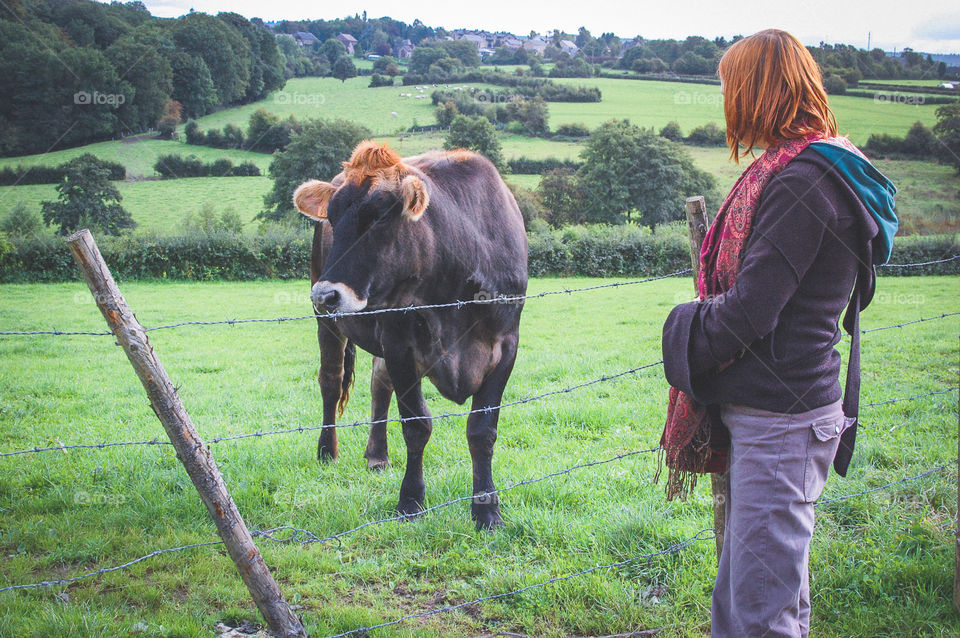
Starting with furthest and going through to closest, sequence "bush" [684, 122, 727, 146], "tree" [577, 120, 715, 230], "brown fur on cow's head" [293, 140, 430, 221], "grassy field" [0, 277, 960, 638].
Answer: "bush" [684, 122, 727, 146] < "tree" [577, 120, 715, 230] < "brown fur on cow's head" [293, 140, 430, 221] < "grassy field" [0, 277, 960, 638]

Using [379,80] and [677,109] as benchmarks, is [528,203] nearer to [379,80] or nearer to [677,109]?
[677,109]

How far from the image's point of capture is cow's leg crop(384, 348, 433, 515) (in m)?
4.44

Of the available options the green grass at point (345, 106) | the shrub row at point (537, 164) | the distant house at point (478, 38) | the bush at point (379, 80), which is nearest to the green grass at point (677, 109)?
the shrub row at point (537, 164)

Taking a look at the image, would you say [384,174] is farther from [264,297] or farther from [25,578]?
[264,297]

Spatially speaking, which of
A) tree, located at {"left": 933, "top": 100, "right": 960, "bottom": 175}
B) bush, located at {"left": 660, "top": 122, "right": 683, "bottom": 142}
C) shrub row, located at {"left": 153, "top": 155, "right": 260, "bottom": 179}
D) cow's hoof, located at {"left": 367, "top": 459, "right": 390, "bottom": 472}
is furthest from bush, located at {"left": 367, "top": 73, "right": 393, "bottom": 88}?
cow's hoof, located at {"left": 367, "top": 459, "right": 390, "bottom": 472}

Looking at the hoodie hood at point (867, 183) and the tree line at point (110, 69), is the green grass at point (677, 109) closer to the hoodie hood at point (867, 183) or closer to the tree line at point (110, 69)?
the tree line at point (110, 69)

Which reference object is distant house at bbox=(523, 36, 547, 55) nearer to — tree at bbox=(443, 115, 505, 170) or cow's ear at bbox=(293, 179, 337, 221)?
tree at bbox=(443, 115, 505, 170)

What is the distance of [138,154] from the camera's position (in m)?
49.3

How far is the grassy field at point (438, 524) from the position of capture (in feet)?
10.9

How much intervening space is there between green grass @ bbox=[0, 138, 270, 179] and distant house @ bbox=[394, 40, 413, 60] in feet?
158

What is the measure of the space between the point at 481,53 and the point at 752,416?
116m

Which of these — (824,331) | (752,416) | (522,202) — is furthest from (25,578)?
(522,202)

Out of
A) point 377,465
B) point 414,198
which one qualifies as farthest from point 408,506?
point 414,198

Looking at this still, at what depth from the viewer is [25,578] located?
3695 millimetres
